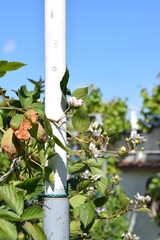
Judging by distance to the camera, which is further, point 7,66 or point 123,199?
point 123,199

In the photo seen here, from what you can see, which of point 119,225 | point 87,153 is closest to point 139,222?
point 119,225

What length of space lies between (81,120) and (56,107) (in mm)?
80

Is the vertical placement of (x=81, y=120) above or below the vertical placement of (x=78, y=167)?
above

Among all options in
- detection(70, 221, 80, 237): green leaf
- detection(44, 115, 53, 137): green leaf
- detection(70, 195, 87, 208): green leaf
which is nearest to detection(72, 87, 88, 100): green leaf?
detection(44, 115, 53, 137): green leaf

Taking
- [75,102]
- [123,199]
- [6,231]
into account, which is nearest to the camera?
[6,231]

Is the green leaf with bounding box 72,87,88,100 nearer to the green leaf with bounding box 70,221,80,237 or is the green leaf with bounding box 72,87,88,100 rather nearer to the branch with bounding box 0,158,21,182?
the branch with bounding box 0,158,21,182

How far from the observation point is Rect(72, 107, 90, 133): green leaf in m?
1.18

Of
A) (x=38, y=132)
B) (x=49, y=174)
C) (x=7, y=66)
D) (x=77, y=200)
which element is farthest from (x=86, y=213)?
(x=7, y=66)

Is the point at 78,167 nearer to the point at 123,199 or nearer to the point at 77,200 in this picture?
the point at 77,200

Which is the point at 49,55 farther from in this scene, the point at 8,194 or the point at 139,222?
the point at 139,222

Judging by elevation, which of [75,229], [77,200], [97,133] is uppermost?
[97,133]

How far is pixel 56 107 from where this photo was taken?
119 centimetres

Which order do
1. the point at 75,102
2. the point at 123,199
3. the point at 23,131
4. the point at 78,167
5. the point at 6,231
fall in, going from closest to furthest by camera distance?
1. the point at 6,231
2. the point at 23,131
3. the point at 75,102
4. the point at 78,167
5. the point at 123,199

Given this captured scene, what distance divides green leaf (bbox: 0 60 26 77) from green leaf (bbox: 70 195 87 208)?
18.0 inches
